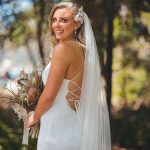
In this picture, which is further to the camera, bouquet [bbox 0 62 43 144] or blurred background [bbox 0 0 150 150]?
blurred background [bbox 0 0 150 150]

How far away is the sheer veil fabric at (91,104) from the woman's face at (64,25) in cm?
13

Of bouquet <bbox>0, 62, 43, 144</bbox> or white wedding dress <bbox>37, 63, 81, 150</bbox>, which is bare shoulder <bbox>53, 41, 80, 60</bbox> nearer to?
white wedding dress <bbox>37, 63, 81, 150</bbox>

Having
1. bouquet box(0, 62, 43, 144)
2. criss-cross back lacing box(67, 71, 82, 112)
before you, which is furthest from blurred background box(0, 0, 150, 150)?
criss-cross back lacing box(67, 71, 82, 112)

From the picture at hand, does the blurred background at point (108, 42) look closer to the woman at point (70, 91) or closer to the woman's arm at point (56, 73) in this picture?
the woman at point (70, 91)

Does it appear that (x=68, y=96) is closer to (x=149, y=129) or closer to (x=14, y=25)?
Result: (x=14, y=25)

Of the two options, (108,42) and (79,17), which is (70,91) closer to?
(79,17)

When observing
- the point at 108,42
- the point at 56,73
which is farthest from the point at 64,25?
the point at 108,42

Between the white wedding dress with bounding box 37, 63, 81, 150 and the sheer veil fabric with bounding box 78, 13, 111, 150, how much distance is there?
89 millimetres

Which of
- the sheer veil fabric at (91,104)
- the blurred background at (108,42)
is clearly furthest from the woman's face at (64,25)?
the blurred background at (108,42)

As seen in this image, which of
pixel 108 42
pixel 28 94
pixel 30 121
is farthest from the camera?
pixel 108 42

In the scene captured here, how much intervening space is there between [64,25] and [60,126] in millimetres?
677

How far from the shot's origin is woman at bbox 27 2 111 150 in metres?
3.34

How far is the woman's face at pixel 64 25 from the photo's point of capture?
346cm

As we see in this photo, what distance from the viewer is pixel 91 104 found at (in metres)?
3.53
